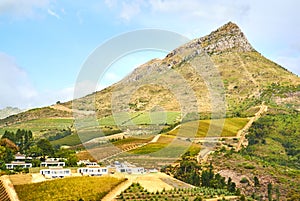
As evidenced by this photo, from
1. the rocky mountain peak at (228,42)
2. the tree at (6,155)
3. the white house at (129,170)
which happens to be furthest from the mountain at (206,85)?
the tree at (6,155)

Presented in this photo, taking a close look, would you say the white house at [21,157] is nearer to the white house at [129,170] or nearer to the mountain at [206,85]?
the white house at [129,170]

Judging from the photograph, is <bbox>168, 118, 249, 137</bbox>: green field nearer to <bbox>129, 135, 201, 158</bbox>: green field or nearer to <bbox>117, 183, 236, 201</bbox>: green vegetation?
<bbox>129, 135, 201, 158</bbox>: green field

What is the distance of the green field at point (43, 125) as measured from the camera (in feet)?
356

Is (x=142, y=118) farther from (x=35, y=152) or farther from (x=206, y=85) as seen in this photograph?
(x=35, y=152)

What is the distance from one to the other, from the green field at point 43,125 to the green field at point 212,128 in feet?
118

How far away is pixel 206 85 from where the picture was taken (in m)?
136

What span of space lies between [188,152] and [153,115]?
51251 mm

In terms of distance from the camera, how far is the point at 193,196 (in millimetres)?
43250

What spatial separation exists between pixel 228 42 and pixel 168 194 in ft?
416

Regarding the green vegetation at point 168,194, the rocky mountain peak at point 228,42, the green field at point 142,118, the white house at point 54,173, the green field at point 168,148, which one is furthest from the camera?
the rocky mountain peak at point 228,42

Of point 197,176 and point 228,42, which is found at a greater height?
point 228,42

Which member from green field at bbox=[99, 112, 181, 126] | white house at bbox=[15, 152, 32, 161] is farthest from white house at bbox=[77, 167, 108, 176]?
green field at bbox=[99, 112, 181, 126]

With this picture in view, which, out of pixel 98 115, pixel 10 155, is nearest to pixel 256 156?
pixel 10 155

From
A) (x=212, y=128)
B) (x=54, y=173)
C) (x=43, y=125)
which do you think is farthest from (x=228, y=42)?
(x=54, y=173)
